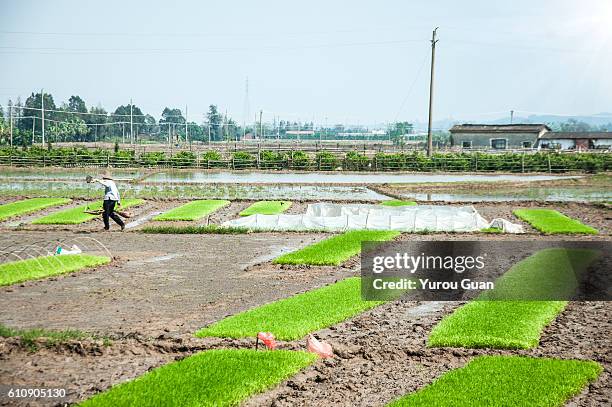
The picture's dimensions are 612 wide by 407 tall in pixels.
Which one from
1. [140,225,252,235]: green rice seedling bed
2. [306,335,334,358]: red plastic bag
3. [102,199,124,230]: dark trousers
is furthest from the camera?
[140,225,252,235]: green rice seedling bed

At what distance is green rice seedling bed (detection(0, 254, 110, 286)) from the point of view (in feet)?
51.5

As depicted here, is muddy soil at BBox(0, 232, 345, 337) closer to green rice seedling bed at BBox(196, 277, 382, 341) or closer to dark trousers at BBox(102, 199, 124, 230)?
green rice seedling bed at BBox(196, 277, 382, 341)

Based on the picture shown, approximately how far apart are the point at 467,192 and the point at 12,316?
31.2m

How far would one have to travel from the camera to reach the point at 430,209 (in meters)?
26.7

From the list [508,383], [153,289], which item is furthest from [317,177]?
[508,383]

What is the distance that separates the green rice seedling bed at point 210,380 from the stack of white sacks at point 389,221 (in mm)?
13939

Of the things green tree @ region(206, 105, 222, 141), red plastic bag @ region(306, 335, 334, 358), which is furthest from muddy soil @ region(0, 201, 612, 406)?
green tree @ region(206, 105, 222, 141)

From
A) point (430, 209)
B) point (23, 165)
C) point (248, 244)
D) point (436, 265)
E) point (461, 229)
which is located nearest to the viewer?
point (436, 265)

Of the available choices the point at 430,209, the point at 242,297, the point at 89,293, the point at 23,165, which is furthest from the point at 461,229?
the point at 23,165

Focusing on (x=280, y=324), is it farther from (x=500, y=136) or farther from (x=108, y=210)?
(x=500, y=136)

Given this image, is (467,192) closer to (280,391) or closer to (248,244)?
(248,244)

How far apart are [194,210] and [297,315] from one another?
16934 mm

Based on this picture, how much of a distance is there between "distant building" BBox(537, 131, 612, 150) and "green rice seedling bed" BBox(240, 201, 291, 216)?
2232 inches

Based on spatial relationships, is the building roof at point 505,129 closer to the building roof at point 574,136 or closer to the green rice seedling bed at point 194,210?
the building roof at point 574,136
